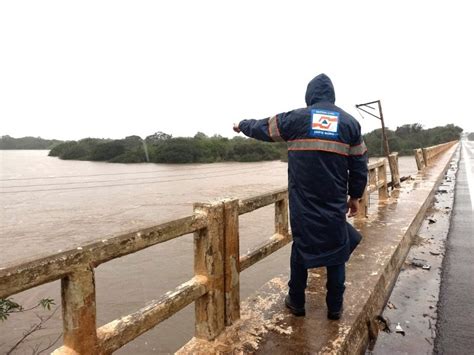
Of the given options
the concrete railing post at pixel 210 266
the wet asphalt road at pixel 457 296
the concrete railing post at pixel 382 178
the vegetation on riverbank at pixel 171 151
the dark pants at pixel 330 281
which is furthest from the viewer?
the vegetation on riverbank at pixel 171 151

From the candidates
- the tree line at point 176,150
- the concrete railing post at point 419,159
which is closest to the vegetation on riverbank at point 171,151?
the tree line at point 176,150

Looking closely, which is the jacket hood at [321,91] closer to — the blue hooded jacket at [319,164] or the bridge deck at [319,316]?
the blue hooded jacket at [319,164]

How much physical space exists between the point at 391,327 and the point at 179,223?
2.42 m

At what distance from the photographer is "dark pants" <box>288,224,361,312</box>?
9.65 feet

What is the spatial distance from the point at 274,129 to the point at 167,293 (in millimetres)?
1308

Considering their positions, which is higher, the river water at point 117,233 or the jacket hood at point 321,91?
the jacket hood at point 321,91

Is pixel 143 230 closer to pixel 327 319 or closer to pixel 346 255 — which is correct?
pixel 346 255

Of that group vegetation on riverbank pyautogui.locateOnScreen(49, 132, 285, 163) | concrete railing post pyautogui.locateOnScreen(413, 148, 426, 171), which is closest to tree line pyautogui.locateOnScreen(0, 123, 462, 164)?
vegetation on riverbank pyautogui.locateOnScreen(49, 132, 285, 163)

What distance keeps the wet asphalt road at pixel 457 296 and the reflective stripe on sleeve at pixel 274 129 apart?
2163 mm

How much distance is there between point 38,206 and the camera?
1911cm

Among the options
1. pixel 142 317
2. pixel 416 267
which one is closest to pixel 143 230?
pixel 142 317

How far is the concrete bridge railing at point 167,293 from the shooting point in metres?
1.72

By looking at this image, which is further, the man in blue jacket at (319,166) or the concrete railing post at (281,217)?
the concrete railing post at (281,217)

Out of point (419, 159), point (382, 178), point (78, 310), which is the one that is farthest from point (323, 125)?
point (419, 159)
